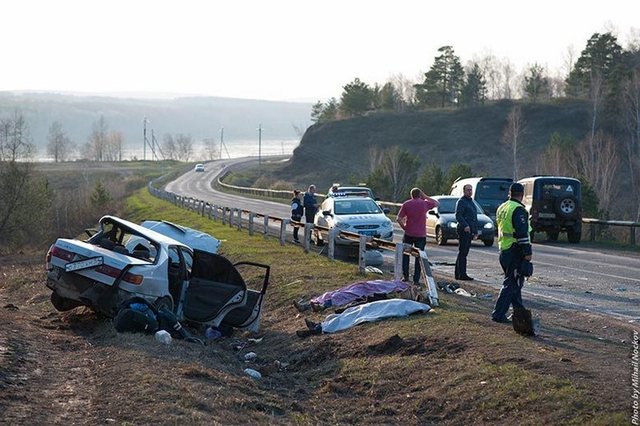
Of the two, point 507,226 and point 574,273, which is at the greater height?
point 507,226

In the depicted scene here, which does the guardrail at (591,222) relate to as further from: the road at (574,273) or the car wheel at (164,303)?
the car wheel at (164,303)

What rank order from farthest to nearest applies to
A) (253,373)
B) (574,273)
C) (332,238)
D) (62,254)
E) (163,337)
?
1. (332,238)
2. (574,273)
3. (62,254)
4. (163,337)
5. (253,373)

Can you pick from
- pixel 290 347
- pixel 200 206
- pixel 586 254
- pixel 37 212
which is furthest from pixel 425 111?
pixel 290 347

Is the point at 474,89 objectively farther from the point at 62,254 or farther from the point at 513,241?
the point at 513,241

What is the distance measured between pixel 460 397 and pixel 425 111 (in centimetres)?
10732

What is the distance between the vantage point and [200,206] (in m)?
46.1

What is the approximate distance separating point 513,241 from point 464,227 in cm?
589

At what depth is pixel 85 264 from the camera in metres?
13.7

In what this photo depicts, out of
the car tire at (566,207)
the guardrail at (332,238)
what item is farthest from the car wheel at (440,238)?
the car tire at (566,207)

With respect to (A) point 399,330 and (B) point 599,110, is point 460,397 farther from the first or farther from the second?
(B) point 599,110

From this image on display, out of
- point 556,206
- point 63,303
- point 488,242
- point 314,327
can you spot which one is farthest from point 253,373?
point 556,206

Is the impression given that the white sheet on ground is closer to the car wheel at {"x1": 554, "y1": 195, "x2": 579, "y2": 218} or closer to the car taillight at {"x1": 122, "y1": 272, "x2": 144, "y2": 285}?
the car taillight at {"x1": 122, "y1": 272, "x2": 144, "y2": 285}

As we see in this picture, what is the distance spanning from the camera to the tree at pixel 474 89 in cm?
11644

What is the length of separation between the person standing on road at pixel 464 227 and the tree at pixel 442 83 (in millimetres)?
102119
